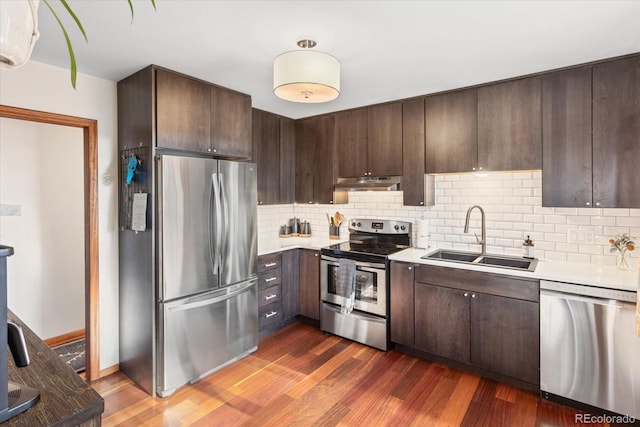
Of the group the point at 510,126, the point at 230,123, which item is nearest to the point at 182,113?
the point at 230,123

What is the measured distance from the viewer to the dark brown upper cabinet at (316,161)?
13.0ft

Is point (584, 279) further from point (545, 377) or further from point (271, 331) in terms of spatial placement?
point (271, 331)

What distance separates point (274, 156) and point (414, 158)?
1.59m

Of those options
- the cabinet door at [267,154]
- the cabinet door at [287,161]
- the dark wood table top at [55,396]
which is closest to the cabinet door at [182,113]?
the cabinet door at [267,154]

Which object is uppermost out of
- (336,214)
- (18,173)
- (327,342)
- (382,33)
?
(382,33)

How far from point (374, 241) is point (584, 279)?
2001mm

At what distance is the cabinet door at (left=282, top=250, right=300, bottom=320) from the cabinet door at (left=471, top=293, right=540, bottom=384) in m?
1.87

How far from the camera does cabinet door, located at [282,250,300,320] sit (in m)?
3.74

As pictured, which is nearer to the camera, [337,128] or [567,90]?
[567,90]

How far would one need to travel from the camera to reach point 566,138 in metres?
2.60

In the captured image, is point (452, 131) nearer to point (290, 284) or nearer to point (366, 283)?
point (366, 283)

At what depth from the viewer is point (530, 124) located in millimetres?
2744

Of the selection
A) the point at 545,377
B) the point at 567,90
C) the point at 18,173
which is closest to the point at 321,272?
the point at 545,377

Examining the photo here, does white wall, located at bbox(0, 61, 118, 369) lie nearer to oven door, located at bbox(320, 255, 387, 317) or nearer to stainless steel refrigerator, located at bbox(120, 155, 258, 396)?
stainless steel refrigerator, located at bbox(120, 155, 258, 396)
